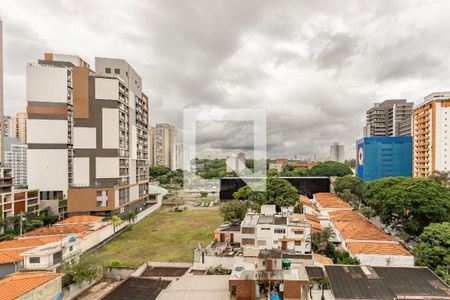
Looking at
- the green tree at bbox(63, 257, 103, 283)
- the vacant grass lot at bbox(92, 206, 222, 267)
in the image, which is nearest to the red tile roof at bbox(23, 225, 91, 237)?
the vacant grass lot at bbox(92, 206, 222, 267)

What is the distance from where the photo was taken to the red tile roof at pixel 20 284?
8.41 meters

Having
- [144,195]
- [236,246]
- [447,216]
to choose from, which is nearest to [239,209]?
[236,246]

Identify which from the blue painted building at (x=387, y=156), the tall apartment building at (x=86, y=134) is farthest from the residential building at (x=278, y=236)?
the blue painted building at (x=387, y=156)

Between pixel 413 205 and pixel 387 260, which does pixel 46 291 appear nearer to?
pixel 387 260

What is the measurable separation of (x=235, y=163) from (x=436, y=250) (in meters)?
19.0

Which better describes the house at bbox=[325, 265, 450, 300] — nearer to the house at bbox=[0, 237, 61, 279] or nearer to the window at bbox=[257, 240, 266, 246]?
the window at bbox=[257, 240, 266, 246]

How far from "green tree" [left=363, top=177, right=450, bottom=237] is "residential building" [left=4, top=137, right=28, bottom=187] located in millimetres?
51827

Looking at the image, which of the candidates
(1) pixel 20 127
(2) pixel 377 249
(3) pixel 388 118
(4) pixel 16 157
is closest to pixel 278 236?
(2) pixel 377 249

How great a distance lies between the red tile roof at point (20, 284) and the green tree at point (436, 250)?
15.4 m

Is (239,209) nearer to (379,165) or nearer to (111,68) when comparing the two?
(111,68)

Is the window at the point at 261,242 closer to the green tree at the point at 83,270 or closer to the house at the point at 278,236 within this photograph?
the house at the point at 278,236

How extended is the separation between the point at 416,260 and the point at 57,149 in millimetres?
29145

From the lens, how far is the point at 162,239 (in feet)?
61.3

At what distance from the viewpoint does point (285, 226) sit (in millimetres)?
14703
